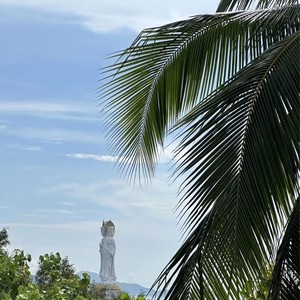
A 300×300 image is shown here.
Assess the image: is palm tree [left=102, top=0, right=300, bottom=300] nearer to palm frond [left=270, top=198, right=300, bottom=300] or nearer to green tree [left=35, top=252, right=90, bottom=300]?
palm frond [left=270, top=198, right=300, bottom=300]

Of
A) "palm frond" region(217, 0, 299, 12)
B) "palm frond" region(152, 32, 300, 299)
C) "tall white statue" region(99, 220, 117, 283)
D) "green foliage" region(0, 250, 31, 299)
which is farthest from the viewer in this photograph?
"tall white statue" region(99, 220, 117, 283)

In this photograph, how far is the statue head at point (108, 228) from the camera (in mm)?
22119

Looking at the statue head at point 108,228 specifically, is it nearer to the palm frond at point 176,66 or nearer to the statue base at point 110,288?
the statue base at point 110,288

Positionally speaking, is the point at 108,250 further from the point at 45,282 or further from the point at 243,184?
the point at 243,184

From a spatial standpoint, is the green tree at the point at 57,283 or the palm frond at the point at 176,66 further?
the green tree at the point at 57,283

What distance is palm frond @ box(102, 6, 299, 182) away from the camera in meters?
4.59

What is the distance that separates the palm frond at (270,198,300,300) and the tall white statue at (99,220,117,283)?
1807 cm

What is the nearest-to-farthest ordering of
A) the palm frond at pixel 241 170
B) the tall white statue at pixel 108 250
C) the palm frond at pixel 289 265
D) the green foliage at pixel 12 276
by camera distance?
the palm frond at pixel 241 170
the palm frond at pixel 289 265
the green foliage at pixel 12 276
the tall white statue at pixel 108 250

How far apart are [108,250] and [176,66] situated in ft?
57.3

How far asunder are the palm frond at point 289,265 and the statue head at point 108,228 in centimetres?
1818

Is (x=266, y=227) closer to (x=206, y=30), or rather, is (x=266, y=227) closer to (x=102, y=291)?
(x=206, y=30)

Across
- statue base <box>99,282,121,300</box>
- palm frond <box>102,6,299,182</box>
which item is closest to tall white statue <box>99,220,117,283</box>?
statue base <box>99,282,121,300</box>

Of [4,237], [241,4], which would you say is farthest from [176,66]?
[4,237]

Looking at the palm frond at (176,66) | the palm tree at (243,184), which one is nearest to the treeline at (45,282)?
the palm frond at (176,66)
